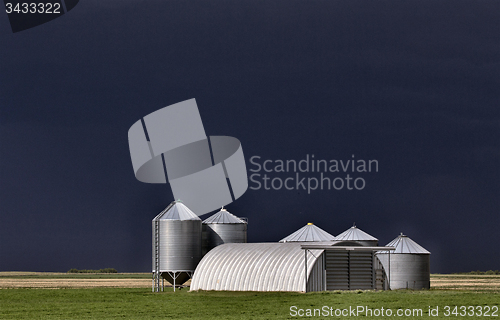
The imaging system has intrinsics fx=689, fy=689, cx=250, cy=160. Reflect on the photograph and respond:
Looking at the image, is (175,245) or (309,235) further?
(309,235)

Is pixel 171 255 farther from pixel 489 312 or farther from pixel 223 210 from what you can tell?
pixel 489 312

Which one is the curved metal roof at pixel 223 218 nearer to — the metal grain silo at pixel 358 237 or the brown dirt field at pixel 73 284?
the metal grain silo at pixel 358 237

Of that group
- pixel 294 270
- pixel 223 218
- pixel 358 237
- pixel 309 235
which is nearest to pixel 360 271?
pixel 294 270

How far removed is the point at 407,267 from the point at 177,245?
23.1 meters

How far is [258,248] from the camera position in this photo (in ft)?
204

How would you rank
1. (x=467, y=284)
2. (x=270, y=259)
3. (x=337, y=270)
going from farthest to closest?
(x=467, y=284), (x=270, y=259), (x=337, y=270)

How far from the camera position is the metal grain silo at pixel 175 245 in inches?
2662

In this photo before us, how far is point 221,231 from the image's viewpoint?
235 ft

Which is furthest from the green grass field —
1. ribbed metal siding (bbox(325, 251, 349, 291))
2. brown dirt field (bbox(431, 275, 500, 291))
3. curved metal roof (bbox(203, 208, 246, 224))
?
brown dirt field (bbox(431, 275, 500, 291))

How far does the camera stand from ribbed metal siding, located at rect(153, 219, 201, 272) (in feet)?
222

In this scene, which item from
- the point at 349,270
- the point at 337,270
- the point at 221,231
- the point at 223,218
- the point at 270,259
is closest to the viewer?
the point at 337,270

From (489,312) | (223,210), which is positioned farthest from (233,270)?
(489,312)

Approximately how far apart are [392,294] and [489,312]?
1173 cm

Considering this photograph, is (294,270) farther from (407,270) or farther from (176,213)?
(407,270)
